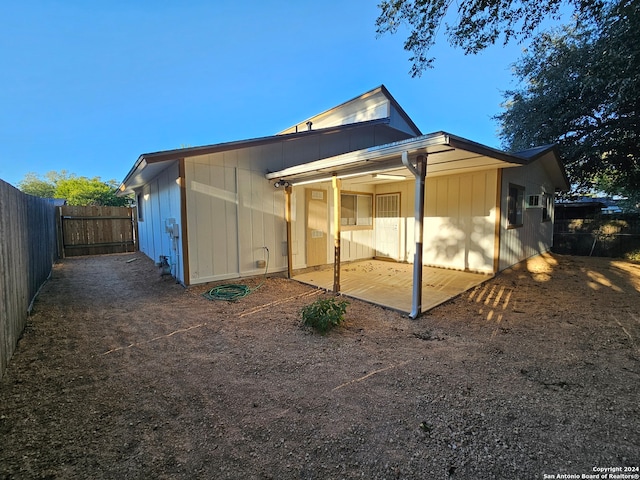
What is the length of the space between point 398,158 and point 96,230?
39.4 ft

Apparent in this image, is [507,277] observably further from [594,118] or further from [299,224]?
[594,118]

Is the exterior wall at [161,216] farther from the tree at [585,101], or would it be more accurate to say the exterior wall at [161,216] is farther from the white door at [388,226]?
the tree at [585,101]

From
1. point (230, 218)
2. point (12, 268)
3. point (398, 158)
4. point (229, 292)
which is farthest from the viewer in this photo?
point (230, 218)

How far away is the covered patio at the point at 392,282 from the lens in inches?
193

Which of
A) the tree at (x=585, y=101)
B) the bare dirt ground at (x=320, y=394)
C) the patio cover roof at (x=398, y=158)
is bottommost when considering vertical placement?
the bare dirt ground at (x=320, y=394)

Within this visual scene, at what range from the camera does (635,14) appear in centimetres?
593

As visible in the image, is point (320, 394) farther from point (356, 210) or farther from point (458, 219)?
point (356, 210)

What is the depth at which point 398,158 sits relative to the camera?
4168 mm

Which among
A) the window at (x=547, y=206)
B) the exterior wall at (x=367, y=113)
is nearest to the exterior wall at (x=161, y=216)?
the exterior wall at (x=367, y=113)

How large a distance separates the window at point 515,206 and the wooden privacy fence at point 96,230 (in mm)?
13396

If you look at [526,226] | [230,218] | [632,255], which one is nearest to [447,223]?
[526,226]

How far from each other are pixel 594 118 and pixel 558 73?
2.33 m

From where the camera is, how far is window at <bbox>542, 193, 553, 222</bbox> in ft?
31.3

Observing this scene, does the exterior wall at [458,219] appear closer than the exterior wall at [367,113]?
Yes
